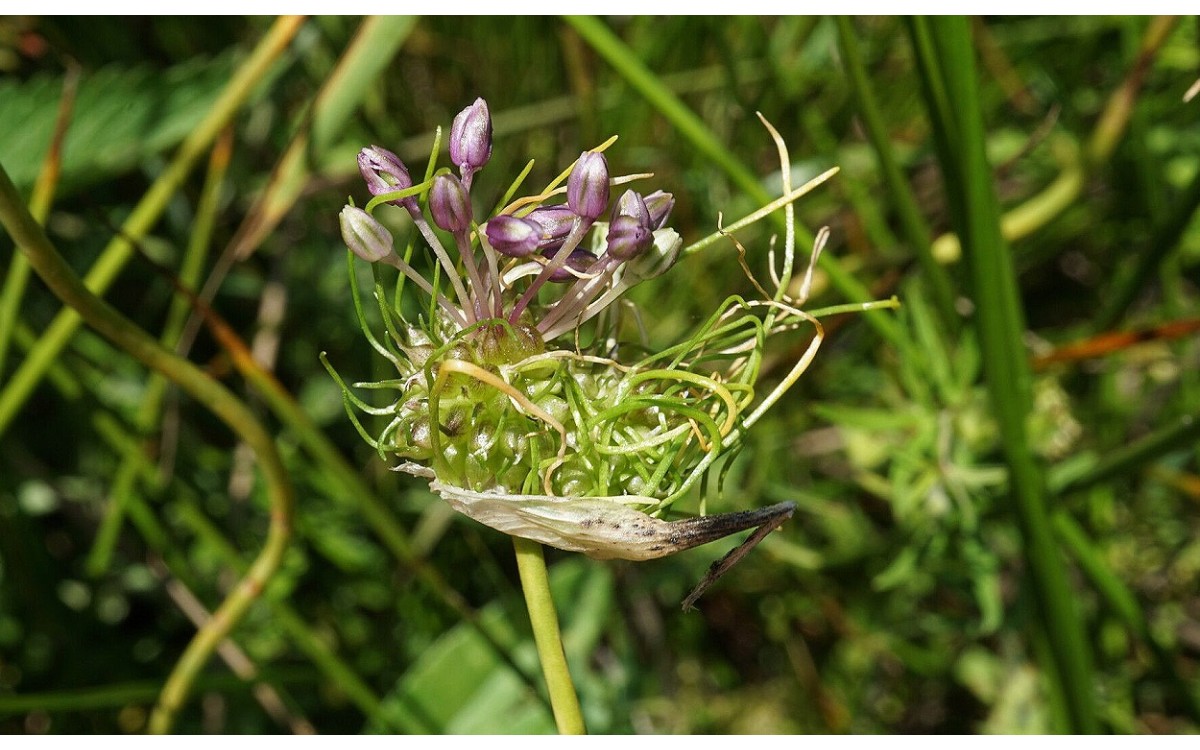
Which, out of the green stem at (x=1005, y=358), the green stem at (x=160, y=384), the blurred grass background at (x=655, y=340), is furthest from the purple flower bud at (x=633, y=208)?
the green stem at (x=160, y=384)

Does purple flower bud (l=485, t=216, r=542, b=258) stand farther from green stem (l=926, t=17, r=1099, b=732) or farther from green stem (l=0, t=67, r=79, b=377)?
green stem (l=0, t=67, r=79, b=377)

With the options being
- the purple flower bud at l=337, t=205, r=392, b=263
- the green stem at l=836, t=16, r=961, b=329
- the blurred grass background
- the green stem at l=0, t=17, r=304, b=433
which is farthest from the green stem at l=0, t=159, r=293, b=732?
the green stem at l=836, t=16, r=961, b=329

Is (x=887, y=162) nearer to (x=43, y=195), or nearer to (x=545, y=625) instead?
(x=545, y=625)

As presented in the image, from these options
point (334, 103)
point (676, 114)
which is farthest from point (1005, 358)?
point (334, 103)

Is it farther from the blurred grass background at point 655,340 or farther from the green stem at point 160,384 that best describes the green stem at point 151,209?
the green stem at point 160,384

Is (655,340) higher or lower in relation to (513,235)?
lower

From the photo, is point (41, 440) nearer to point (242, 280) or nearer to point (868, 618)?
point (242, 280)

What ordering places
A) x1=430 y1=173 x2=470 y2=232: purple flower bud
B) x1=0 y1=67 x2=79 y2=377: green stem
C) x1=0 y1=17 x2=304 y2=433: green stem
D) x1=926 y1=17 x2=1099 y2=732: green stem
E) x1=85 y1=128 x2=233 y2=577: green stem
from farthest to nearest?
x1=85 y1=128 x2=233 y2=577: green stem
x1=0 y1=17 x2=304 y2=433: green stem
x1=0 y1=67 x2=79 y2=377: green stem
x1=926 y1=17 x2=1099 y2=732: green stem
x1=430 y1=173 x2=470 y2=232: purple flower bud
